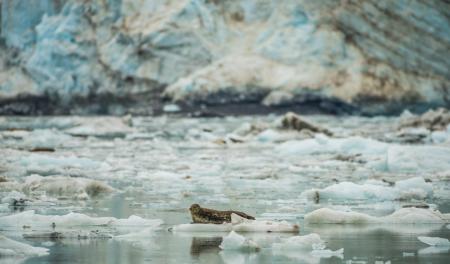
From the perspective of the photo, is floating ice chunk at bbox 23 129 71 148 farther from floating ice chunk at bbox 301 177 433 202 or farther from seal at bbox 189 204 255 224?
seal at bbox 189 204 255 224

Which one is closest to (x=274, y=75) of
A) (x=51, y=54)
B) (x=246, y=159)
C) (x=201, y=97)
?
(x=201, y=97)

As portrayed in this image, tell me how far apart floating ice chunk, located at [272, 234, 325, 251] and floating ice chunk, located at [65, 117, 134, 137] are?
43.1 ft

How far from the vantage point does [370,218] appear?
461cm

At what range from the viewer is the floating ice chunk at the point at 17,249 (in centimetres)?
348

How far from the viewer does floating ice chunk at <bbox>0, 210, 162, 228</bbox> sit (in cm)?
435

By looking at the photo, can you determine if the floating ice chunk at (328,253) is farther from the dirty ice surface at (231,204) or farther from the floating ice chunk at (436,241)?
the floating ice chunk at (436,241)

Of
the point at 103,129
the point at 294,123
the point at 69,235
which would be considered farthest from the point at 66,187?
the point at 103,129

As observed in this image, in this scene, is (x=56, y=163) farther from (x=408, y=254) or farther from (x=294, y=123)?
(x=294, y=123)

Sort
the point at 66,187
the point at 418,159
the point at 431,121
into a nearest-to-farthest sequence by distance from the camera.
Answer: the point at 66,187
the point at 418,159
the point at 431,121

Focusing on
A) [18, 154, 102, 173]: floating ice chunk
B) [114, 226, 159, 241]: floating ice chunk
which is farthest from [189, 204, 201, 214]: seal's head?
[18, 154, 102, 173]: floating ice chunk

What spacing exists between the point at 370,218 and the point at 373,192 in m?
1.34

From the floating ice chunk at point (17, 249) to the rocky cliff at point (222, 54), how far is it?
2219cm

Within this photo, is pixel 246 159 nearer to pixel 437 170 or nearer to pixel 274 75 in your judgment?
pixel 437 170

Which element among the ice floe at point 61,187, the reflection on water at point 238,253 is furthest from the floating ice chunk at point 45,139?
the reflection on water at point 238,253
